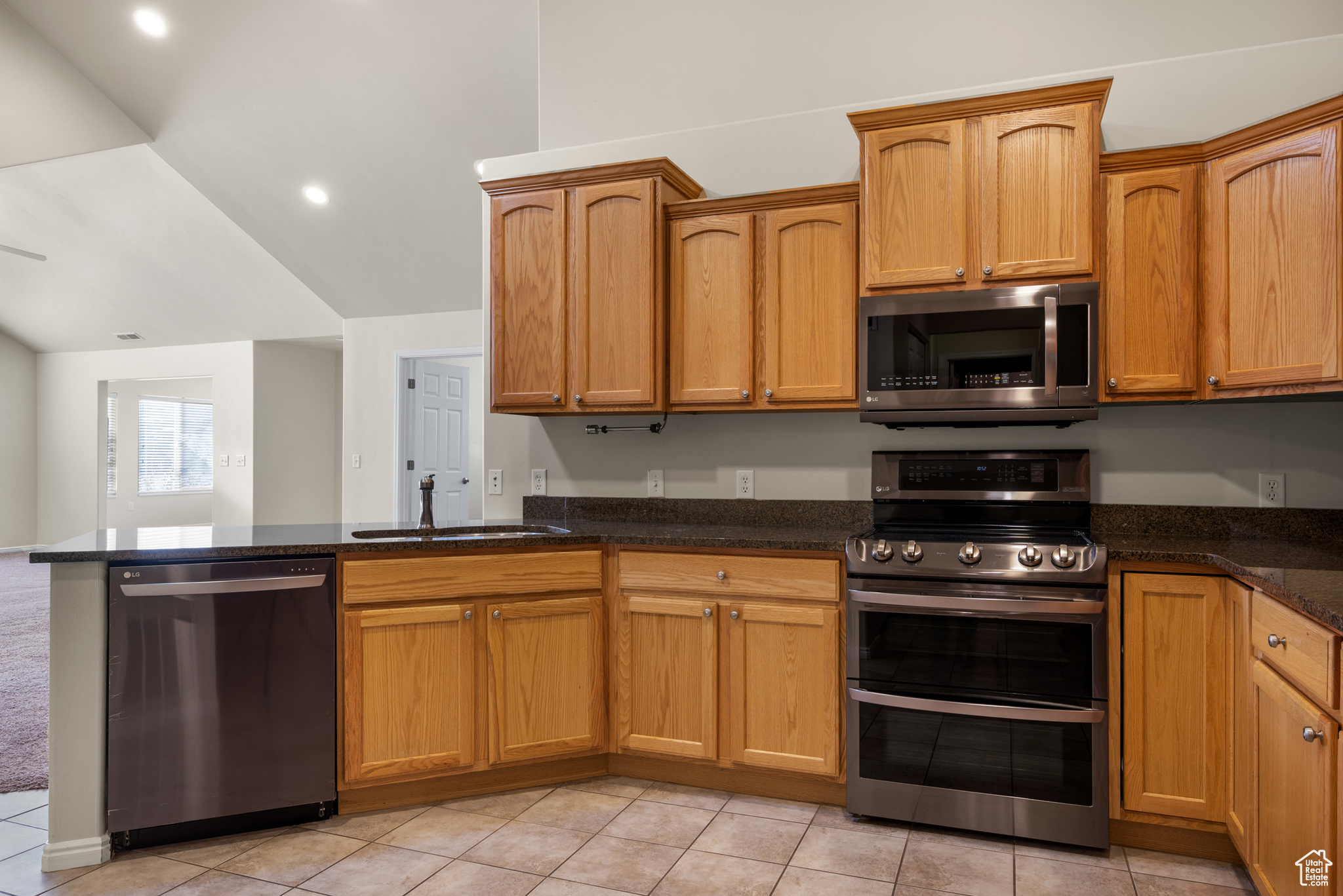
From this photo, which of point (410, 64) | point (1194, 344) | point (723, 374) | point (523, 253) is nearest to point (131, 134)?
point (410, 64)

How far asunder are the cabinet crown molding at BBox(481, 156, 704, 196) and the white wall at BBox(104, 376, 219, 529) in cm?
772

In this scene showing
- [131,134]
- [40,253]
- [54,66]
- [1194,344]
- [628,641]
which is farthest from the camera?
[40,253]

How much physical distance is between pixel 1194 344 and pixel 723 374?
1.58 m

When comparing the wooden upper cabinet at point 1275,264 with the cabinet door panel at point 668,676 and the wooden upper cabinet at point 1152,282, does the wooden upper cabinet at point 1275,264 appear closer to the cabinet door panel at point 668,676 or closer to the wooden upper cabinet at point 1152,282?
the wooden upper cabinet at point 1152,282

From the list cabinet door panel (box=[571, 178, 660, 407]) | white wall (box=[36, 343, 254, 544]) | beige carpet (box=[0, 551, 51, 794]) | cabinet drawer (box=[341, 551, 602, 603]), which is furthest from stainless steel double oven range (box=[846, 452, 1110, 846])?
white wall (box=[36, 343, 254, 544])

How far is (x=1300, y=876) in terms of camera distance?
1.63m

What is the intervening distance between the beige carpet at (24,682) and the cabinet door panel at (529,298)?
223 cm

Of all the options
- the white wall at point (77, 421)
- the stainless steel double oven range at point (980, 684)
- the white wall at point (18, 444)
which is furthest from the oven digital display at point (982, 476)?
the white wall at point (18, 444)

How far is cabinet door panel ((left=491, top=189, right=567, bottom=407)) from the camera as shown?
3.22m

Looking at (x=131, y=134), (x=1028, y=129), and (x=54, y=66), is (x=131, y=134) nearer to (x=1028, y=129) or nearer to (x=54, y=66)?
(x=54, y=66)

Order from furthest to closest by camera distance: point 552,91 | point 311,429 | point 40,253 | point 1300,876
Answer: point 311,429
point 40,253
point 552,91
point 1300,876

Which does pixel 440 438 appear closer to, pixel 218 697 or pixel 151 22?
pixel 151 22

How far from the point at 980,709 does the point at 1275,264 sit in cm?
161

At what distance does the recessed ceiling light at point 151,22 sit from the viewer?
4.79 meters
